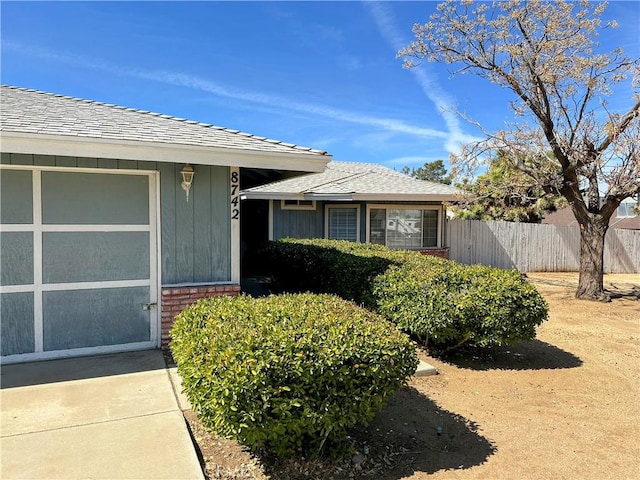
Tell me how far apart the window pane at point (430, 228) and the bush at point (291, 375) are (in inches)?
465

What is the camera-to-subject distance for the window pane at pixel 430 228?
48.1 ft

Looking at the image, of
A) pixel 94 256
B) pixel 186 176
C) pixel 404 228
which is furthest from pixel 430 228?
pixel 94 256

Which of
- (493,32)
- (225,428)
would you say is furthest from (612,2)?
(225,428)

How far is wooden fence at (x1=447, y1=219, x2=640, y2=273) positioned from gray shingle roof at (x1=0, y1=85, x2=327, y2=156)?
39.2 feet

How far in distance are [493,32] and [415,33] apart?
190 cm

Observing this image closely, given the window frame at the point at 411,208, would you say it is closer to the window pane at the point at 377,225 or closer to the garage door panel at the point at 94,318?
the window pane at the point at 377,225

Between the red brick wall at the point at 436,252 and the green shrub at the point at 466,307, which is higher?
the red brick wall at the point at 436,252

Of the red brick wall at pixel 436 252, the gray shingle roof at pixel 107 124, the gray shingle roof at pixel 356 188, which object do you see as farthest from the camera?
the red brick wall at pixel 436 252

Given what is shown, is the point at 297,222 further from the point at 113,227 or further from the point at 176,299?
the point at 113,227

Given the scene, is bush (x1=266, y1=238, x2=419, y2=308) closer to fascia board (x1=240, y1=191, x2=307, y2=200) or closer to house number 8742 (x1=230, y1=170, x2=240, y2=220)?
fascia board (x1=240, y1=191, x2=307, y2=200)

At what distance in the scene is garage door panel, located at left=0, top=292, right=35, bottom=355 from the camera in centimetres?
493

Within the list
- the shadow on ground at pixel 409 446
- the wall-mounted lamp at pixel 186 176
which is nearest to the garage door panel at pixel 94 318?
the wall-mounted lamp at pixel 186 176

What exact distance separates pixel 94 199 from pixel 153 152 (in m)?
1.08

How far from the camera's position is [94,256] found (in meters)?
5.27
